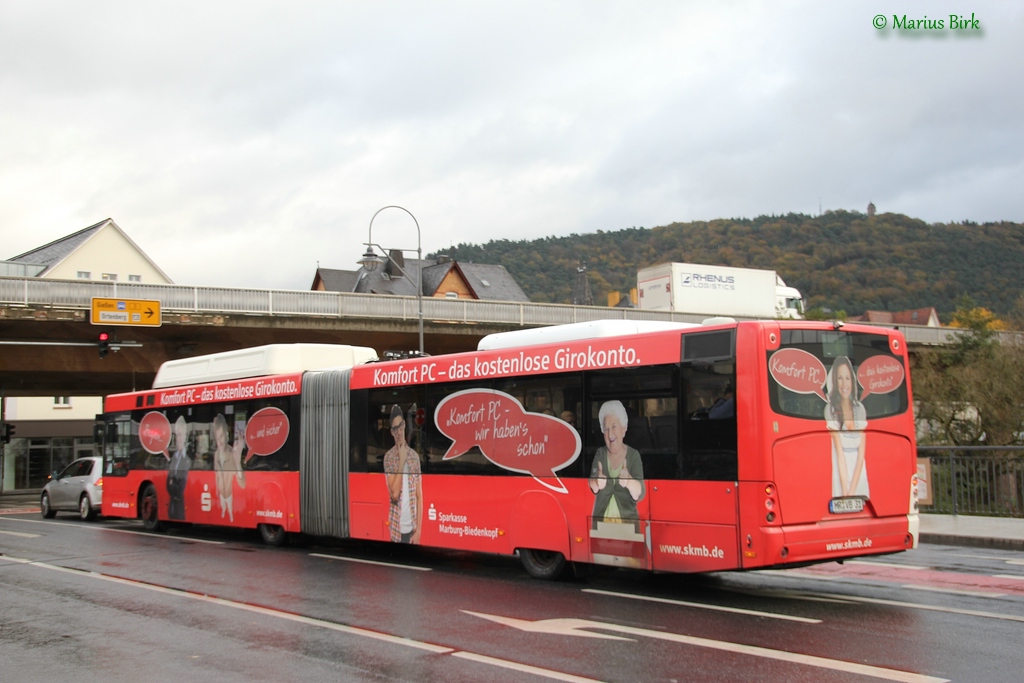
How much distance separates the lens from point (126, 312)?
31.1m

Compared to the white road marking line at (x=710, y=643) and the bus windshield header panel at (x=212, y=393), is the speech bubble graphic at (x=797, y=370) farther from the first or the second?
the bus windshield header panel at (x=212, y=393)

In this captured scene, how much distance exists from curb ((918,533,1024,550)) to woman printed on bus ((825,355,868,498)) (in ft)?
22.7

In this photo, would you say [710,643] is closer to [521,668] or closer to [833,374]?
[521,668]

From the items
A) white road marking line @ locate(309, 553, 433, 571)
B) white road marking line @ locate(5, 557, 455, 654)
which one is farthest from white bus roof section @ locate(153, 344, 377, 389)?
white road marking line @ locate(5, 557, 455, 654)

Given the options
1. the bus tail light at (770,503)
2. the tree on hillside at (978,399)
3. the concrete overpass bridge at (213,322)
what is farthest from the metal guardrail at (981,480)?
the concrete overpass bridge at (213,322)

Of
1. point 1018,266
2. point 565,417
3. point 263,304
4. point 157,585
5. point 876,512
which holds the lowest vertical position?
point 157,585

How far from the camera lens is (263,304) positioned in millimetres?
34156

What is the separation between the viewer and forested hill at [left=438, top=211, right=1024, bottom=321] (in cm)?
9581

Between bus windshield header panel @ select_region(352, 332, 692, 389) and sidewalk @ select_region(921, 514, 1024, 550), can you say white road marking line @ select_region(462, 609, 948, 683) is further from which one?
sidewalk @ select_region(921, 514, 1024, 550)

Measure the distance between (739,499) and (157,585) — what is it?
7.29 metres

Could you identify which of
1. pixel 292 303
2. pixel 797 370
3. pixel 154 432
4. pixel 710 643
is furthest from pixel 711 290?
pixel 710 643

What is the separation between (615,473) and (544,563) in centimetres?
186

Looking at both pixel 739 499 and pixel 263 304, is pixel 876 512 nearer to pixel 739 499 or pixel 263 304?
pixel 739 499

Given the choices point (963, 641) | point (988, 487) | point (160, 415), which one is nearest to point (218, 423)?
point (160, 415)
